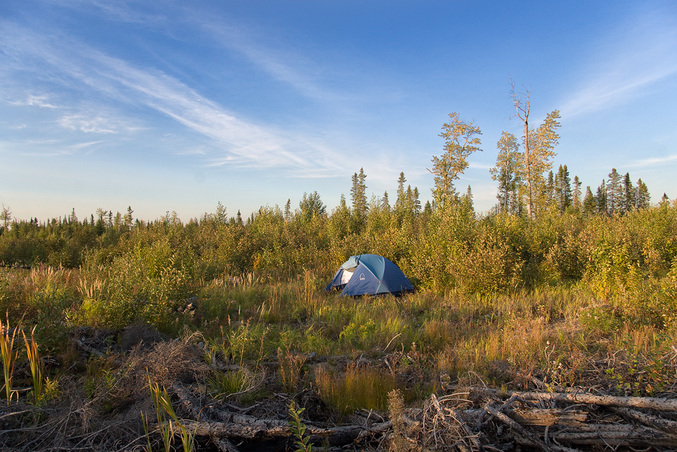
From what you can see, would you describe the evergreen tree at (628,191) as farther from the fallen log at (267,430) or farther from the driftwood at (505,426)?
the fallen log at (267,430)

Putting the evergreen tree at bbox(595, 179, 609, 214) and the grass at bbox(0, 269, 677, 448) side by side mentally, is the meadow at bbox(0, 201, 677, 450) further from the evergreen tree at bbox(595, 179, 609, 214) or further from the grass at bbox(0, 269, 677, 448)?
the evergreen tree at bbox(595, 179, 609, 214)

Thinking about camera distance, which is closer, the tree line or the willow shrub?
the willow shrub

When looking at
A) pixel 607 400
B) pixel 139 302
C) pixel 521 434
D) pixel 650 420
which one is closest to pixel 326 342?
pixel 521 434

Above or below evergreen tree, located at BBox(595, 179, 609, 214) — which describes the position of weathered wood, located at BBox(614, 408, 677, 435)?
below

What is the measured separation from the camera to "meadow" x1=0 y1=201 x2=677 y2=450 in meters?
3.17

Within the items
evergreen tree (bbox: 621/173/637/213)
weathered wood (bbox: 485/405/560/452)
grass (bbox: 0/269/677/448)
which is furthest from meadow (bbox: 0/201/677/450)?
evergreen tree (bbox: 621/173/637/213)

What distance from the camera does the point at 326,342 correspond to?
5.42 meters

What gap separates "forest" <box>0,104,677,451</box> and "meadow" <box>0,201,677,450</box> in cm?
3

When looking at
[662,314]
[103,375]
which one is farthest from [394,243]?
[103,375]

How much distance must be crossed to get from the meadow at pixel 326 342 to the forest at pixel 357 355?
27 mm

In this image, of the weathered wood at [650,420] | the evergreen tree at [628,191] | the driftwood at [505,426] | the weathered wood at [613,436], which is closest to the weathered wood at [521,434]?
the driftwood at [505,426]

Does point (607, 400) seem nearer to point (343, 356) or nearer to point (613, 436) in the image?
point (613, 436)

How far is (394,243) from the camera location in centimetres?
1305

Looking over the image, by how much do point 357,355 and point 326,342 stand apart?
73 centimetres
